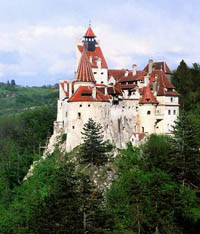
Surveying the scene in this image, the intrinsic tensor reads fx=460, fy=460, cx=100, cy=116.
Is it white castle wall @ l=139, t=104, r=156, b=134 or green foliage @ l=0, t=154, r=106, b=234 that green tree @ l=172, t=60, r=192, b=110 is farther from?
green foliage @ l=0, t=154, r=106, b=234

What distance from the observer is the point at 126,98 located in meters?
70.2

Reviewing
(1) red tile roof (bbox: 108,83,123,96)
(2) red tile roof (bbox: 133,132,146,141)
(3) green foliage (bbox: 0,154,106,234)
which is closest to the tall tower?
(1) red tile roof (bbox: 108,83,123,96)

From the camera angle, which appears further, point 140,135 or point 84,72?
point 140,135

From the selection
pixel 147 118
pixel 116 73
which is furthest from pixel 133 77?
pixel 147 118

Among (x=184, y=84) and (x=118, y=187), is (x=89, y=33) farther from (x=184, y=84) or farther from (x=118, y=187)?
(x=118, y=187)

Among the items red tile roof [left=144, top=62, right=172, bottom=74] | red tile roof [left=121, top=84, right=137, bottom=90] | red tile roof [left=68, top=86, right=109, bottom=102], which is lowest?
red tile roof [left=68, top=86, right=109, bottom=102]

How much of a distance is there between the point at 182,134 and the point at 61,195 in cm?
2050

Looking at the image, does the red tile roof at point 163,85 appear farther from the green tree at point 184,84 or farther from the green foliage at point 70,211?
the green foliage at point 70,211

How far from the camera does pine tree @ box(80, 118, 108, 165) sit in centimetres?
6322

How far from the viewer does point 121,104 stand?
69.9 meters

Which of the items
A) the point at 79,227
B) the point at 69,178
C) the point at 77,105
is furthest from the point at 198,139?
the point at 79,227

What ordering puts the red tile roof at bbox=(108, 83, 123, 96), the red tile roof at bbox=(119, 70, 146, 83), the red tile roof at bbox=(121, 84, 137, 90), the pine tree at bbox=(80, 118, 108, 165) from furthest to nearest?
the red tile roof at bbox=(119, 70, 146, 83) → the red tile roof at bbox=(121, 84, 137, 90) → the red tile roof at bbox=(108, 83, 123, 96) → the pine tree at bbox=(80, 118, 108, 165)

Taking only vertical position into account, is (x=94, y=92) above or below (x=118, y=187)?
above

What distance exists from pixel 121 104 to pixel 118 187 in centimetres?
1576
